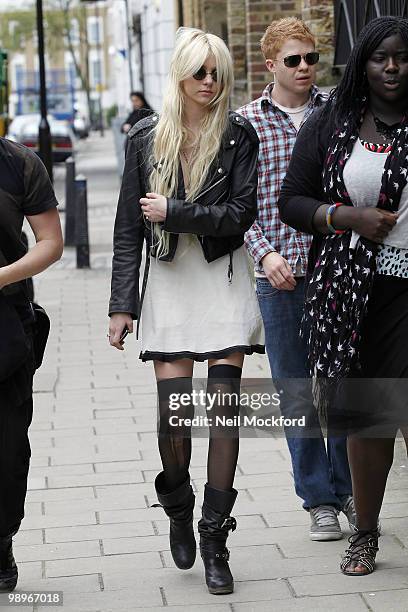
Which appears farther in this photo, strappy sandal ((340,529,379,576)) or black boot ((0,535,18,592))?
A: strappy sandal ((340,529,379,576))

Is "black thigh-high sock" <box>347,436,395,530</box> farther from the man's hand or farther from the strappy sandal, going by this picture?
the man's hand

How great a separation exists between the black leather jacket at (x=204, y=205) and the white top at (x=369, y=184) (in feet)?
1.38

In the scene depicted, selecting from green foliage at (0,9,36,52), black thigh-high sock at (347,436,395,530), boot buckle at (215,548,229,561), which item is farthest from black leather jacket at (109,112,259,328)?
green foliage at (0,9,36,52)

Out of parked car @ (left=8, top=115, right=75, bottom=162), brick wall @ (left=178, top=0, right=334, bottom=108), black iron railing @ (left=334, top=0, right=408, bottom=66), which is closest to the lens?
black iron railing @ (left=334, top=0, right=408, bottom=66)

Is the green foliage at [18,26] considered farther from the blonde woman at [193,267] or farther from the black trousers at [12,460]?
the black trousers at [12,460]

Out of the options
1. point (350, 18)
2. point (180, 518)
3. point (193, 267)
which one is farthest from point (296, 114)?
point (350, 18)

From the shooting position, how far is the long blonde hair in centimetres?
438

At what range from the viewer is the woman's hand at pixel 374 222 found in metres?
4.08

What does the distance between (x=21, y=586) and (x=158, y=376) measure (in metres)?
0.87

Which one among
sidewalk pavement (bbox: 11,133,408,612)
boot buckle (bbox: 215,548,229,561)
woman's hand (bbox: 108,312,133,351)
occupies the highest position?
woman's hand (bbox: 108,312,133,351)

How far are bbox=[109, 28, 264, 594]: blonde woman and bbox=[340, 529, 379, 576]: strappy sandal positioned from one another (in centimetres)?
43

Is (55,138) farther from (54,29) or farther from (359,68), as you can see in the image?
(54,29)

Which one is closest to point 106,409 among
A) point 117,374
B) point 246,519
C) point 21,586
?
point 117,374

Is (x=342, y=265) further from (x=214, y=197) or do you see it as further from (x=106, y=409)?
(x=106, y=409)
